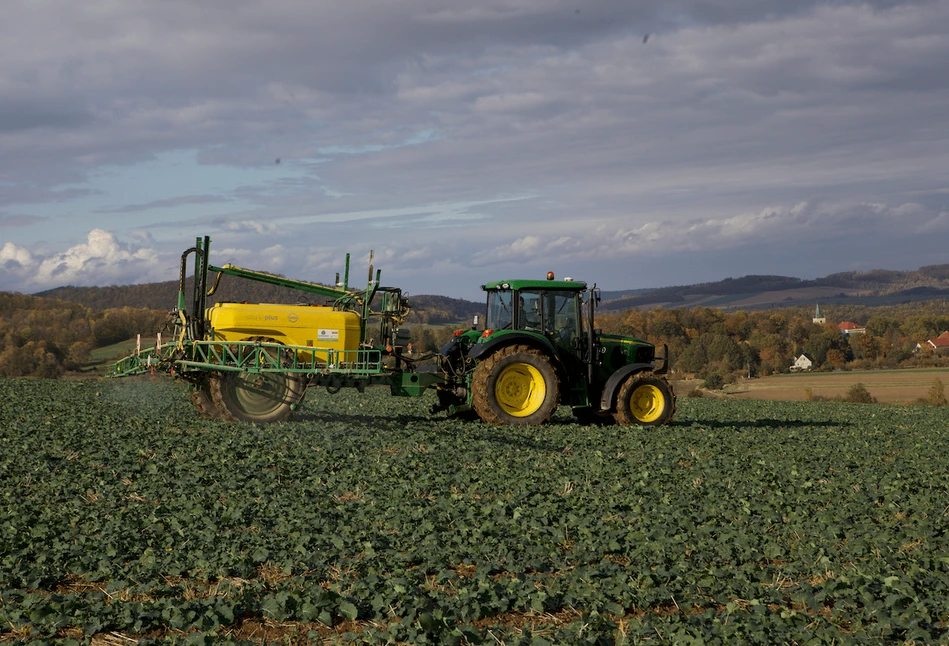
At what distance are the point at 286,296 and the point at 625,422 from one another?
694cm

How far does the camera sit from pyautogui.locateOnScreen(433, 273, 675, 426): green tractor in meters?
16.0

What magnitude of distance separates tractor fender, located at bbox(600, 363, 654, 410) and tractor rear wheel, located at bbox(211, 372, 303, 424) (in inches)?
226

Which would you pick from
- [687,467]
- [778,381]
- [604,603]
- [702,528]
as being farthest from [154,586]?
[778,381]

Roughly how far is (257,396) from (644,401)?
7.46m

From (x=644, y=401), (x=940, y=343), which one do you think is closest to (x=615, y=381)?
(x=644, y=401)

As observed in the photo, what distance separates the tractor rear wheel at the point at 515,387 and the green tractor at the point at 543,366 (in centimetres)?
2

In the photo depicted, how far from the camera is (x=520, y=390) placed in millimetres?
16297

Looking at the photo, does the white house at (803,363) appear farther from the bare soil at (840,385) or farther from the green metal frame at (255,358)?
the green metal frame at (255,358)

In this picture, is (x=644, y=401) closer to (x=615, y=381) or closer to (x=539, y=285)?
(x=615, y=381)

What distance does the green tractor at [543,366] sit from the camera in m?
16.0

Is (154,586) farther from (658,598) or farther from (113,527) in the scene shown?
(658,598)

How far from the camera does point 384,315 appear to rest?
54.1 ft

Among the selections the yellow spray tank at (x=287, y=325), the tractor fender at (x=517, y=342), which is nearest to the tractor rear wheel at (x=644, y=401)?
the tractor fender at (x=517, y=342)

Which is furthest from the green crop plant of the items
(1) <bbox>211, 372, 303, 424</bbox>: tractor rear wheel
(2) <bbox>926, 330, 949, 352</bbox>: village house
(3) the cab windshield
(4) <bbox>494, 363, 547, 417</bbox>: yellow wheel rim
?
(2) <bbox>926, 330, 949, 352</bbox>: village house
